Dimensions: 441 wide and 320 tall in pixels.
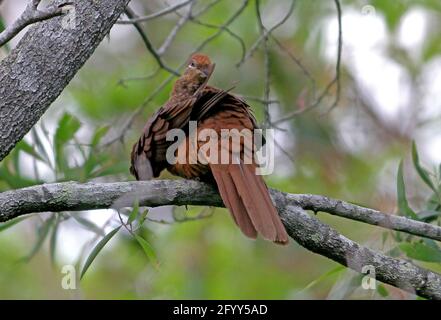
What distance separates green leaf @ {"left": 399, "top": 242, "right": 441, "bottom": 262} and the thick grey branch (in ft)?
5.12

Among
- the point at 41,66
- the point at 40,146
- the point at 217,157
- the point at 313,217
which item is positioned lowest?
the point at 313,217

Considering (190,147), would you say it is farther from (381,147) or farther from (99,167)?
(381,147)

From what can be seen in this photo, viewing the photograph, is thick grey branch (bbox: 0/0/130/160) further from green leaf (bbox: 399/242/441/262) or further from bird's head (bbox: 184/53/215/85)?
green leaf (bbox: 399/242/441/262)

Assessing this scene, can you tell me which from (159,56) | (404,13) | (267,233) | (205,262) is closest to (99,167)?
(159,56)

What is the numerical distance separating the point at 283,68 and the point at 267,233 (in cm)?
457

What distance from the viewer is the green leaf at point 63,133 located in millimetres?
4375

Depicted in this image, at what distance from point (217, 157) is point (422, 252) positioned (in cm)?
96

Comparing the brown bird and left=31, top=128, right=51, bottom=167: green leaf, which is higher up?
left=31, top=128, right=51, bottom=167: green leaf

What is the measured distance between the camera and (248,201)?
3041 millimetres

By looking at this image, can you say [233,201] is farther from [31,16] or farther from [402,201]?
[31,16]

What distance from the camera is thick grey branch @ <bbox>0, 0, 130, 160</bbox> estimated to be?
109 inches

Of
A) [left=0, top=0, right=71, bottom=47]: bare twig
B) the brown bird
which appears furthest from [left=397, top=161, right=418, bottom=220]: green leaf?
[left=0, top=0, right=71, bottom=47]: bare twig

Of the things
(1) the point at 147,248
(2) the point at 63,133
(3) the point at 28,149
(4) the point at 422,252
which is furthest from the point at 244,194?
(3) the point at 28,149

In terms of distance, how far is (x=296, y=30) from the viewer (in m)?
7.48
